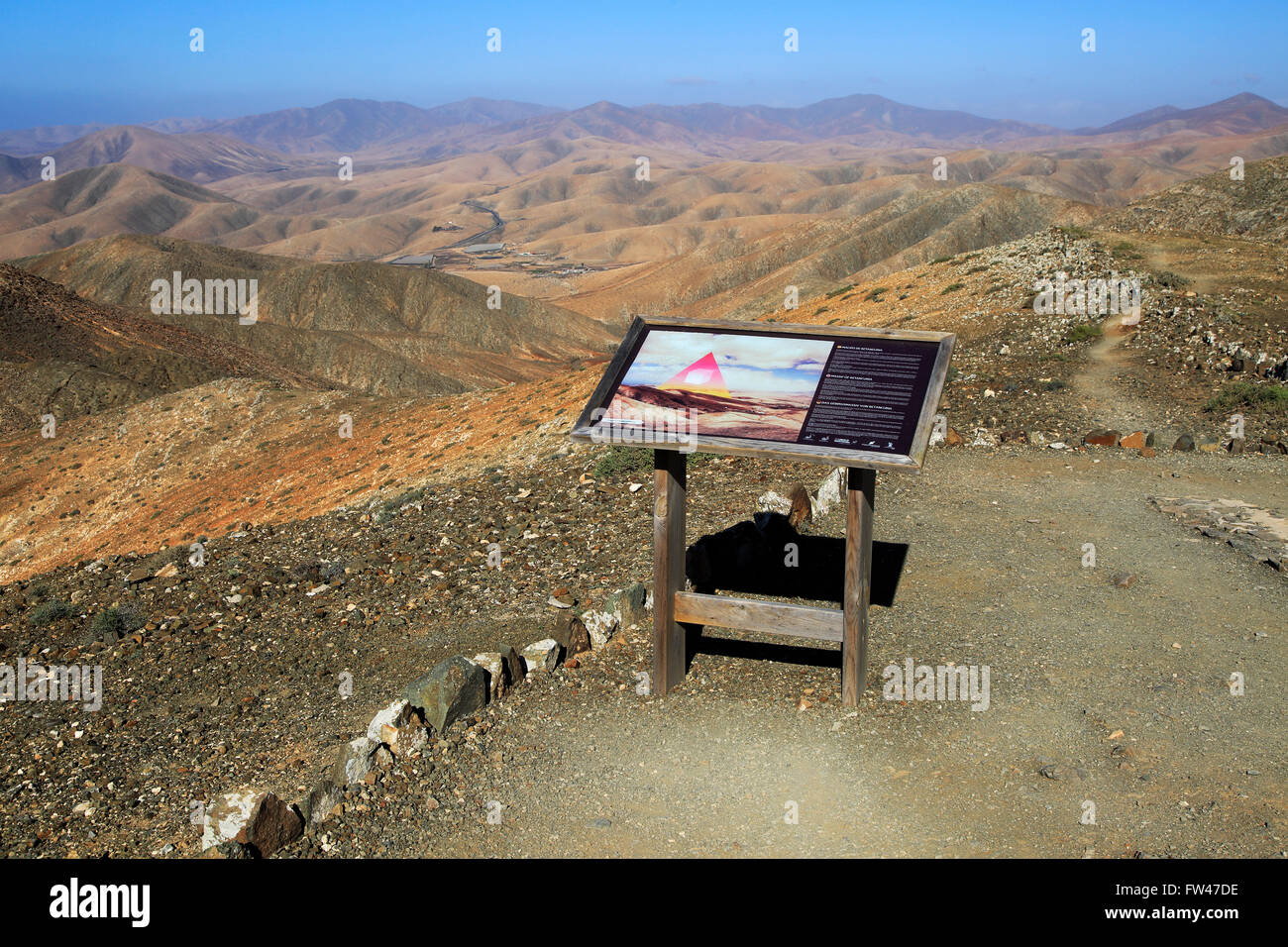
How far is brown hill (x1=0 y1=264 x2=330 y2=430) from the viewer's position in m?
35.3

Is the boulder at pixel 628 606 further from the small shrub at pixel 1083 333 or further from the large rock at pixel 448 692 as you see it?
→ the small shrub at pixel 1083 333

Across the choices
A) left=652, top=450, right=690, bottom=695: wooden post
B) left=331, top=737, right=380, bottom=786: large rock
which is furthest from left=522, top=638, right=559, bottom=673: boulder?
left=331, top=737, right=380, bottom=786: large rock

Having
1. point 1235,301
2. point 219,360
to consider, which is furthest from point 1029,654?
point 219,360

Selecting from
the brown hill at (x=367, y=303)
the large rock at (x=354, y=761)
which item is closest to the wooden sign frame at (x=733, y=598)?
the large rock at (x=354, y=761)

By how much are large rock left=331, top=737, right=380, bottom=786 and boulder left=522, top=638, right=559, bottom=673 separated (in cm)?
152

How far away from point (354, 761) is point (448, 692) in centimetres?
83

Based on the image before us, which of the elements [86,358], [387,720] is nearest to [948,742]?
[387,720]

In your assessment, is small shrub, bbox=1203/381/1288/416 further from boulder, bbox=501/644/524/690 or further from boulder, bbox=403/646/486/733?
boulder, bbox=403/646/486/733

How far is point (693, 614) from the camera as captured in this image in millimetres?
7391

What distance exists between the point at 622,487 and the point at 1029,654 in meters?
5.62

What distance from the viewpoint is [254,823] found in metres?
5.84

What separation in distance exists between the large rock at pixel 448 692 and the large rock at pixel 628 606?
158 centimetres

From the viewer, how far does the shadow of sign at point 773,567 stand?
8492mm
